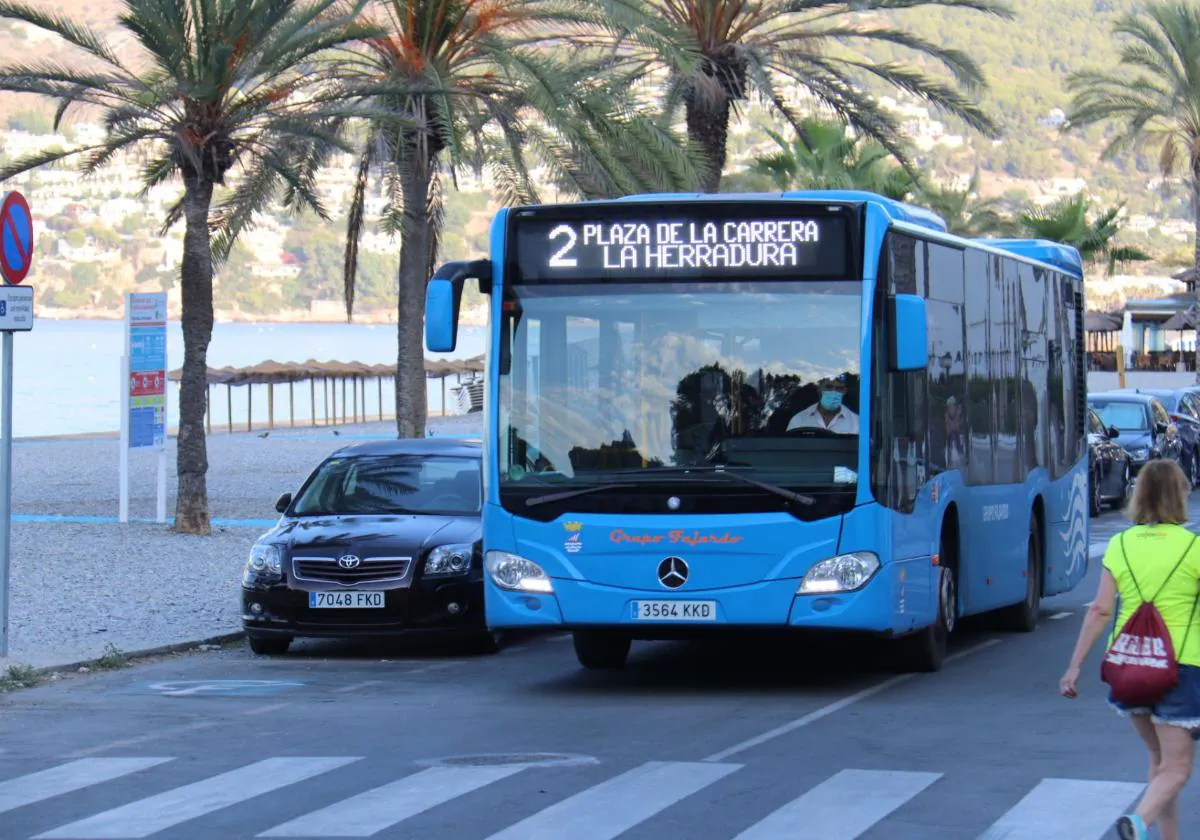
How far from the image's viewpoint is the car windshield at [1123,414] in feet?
103

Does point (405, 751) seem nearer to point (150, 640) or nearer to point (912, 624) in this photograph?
point (912, 624)

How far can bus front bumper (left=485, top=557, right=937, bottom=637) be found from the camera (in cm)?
1153

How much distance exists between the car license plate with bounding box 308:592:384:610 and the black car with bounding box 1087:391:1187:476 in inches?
735

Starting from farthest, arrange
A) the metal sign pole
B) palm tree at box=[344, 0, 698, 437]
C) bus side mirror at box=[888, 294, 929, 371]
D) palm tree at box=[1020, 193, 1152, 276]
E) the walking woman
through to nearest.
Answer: palm tree at box=[1020, 193, 1152, 276]
palm tree at box=[344, 0, 698, 437]
the metal sign pole
bus side mirror at box=[888, 294, 929, 371]
the walking woman

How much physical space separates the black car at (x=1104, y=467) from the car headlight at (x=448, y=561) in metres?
16.1

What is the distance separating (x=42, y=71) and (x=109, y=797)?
1531 cm

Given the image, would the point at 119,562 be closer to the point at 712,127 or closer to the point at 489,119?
the point at 489,119

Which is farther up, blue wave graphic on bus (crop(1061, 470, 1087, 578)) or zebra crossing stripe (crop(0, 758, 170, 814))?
blue wave graphic on bus (crop(1061, 470, 1087, 578))

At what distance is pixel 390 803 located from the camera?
8.49 meters

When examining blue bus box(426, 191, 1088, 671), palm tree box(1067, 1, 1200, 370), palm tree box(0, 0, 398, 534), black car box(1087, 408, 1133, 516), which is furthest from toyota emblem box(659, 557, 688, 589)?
palm tree box(1067, 1, 1200, 370)

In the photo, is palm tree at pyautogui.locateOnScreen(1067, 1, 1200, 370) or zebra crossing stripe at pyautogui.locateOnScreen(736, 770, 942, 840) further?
palm tree at pyautogui.locateOnScreen(1067, 1, 1200, 370)

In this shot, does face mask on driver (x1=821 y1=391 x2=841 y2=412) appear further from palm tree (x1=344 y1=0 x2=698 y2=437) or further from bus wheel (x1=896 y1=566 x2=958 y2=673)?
palm tree (x1=344 y1=0 x2=698 y2=437)

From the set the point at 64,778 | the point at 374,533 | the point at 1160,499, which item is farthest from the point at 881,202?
the point at 64,778

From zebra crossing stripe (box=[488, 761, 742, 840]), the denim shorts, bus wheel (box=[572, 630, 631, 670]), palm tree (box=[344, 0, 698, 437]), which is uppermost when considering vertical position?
palm tree (box=[344, 0, 698, 437])
